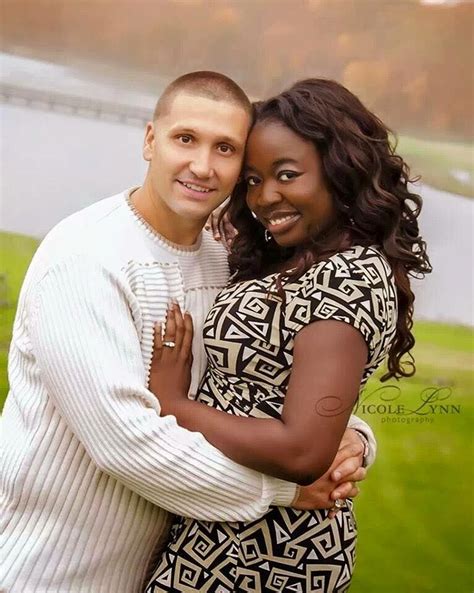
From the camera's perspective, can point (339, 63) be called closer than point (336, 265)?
No

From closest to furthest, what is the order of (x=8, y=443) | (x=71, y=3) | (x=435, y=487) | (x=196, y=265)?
1. (x=8, y=443)
2. (x=196, y=265)
3. (x=71, y=3)
4. (x=435, y=487)

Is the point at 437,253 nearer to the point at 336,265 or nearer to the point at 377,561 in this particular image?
the point at 377,561

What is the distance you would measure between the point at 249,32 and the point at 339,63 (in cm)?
30

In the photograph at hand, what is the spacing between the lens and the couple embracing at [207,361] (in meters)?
1.58

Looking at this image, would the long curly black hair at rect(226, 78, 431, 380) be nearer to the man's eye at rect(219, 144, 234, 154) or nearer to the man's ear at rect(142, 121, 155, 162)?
the man's eye at rect(219, 144, 234, 154)

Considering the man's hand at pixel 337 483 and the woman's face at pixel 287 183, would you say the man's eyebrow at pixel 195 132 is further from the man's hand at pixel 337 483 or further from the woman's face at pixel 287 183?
the man's hand at pixel 337 483

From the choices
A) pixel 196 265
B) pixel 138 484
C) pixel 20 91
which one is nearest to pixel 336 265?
pixel 196 265

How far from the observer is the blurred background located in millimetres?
2775

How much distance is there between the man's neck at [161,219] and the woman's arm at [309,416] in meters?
0.38

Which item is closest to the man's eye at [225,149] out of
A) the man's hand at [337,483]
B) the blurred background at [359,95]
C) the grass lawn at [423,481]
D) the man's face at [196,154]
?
the man's face at [196,154]

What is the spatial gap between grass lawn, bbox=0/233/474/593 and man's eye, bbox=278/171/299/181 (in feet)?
4.32

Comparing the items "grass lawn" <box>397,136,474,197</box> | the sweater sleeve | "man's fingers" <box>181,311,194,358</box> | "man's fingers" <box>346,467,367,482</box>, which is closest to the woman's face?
"man's fingers" <box>181,311,194,358</box>

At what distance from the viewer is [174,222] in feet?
5.91

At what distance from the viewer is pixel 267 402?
1.67m
